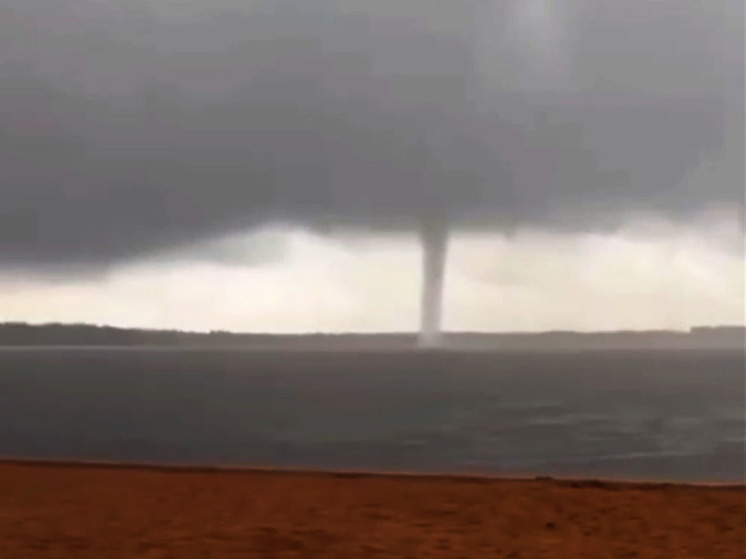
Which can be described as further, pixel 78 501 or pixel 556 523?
pixel 78 501

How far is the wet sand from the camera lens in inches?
384

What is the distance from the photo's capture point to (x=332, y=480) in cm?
1512

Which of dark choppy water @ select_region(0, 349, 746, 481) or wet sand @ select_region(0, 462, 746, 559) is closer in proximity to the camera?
wet sand @ select_region(0, 462, 746, 559)

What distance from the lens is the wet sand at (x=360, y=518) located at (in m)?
9.76

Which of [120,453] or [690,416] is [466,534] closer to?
[120,453]

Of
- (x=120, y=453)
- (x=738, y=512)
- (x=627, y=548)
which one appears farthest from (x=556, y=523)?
(x=120, y=453)

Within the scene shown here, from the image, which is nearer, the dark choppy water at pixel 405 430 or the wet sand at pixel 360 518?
the wet sand at pixel 360 518

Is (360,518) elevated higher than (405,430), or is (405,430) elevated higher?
(360,518)

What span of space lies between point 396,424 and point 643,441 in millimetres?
11554

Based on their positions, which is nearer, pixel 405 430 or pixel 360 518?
pixel 360 518

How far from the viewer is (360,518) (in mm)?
11375

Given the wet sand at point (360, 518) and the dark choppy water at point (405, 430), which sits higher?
the wet sand at point (360, 518)

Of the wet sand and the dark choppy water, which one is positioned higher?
the wet sand

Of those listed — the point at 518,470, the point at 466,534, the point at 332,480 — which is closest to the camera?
the point at 466,534
